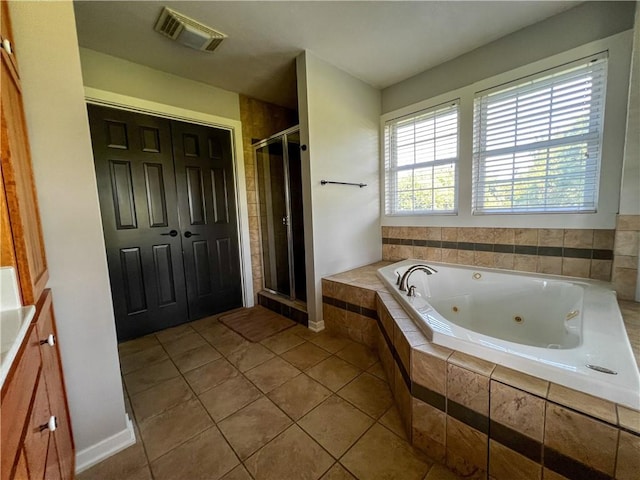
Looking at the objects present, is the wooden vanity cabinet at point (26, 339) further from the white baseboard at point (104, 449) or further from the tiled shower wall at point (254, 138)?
the tiled shower wall at point (254, 138)

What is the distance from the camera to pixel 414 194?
108 inches

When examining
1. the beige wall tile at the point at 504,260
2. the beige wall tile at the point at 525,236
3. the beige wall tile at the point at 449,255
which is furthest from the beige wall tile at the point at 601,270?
the beige wall tile at the point at 449,255

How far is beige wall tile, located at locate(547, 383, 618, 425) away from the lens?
766 millimetres

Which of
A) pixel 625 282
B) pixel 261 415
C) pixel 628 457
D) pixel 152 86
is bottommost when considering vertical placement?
pixel 261 415

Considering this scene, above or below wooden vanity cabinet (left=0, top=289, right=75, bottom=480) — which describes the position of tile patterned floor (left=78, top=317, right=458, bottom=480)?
below

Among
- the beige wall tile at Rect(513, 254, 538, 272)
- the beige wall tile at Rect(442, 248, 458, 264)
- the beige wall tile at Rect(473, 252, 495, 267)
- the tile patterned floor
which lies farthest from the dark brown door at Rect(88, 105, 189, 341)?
the beige wall tile at Rect(513, 254, 538, 272)

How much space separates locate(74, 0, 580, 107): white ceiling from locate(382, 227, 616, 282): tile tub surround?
1.57m

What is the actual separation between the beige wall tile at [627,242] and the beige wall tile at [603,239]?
10cm

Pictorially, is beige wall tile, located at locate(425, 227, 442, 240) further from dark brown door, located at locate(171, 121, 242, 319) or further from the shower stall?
dark brown door, located at locate(171, 121, 242, 319)

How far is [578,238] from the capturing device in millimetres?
1875

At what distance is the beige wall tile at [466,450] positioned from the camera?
0.98 meters

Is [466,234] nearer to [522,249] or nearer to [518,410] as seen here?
[522,249]

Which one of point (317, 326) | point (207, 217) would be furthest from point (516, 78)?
point (207, 217)

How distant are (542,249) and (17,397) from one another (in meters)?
2.84
